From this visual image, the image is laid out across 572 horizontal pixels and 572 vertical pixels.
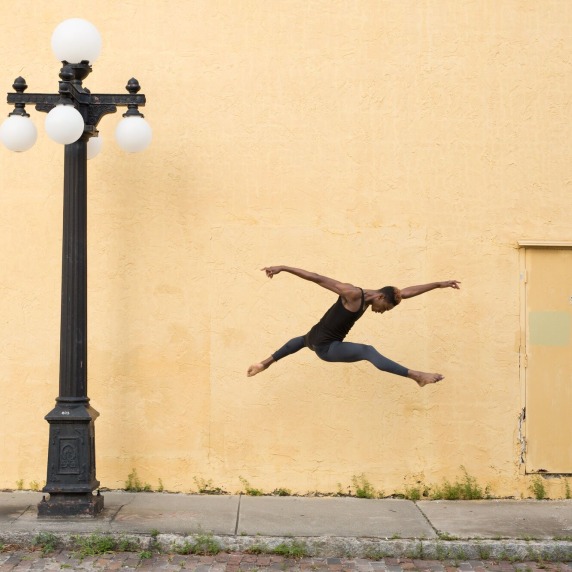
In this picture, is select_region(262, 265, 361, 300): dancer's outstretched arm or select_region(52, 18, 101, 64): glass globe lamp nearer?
select_region(262, 265, 361, 300): dancer's outstretched arm

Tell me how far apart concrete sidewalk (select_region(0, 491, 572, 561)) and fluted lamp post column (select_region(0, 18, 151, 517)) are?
1.00ft

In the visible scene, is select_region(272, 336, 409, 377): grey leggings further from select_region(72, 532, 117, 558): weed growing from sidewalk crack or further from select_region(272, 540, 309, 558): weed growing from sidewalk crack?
select_region(72, 532, 117, 558): weed growing from sidewalk crack

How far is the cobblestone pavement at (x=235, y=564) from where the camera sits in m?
6.62

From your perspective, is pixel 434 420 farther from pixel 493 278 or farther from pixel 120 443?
pixel 120 443

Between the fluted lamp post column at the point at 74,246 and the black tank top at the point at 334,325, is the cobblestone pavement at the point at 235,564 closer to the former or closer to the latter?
the fluted lamp post column at the point at 74,246

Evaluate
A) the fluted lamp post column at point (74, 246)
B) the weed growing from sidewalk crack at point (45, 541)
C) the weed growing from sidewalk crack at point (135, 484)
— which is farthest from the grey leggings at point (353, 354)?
the weed growing from sidewalk crack at point (45, 541)

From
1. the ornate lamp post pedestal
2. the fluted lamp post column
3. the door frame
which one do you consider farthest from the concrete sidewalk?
the door frame

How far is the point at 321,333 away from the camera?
24.3 feet

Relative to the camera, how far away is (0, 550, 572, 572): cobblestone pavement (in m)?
6.62

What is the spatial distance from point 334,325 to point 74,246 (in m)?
2.22

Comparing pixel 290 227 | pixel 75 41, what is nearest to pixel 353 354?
pixel 290 227

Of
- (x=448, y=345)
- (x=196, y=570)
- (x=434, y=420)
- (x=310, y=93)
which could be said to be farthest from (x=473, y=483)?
(x=310, y=93)

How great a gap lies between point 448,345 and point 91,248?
3.42 m

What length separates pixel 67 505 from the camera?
7.46 metres
